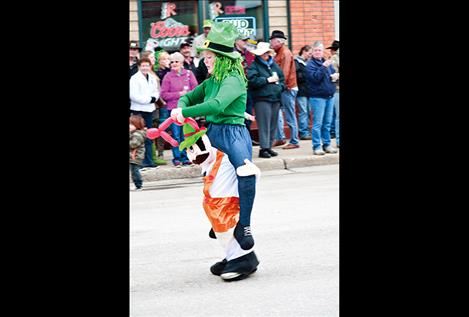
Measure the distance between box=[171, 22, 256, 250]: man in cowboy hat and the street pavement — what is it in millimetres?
496

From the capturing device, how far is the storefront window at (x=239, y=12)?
16344 millimetres

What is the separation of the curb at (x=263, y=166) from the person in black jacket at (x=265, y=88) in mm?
391

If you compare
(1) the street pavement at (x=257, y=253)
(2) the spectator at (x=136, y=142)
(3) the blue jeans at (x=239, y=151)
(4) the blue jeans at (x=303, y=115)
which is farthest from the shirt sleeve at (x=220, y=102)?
(4) the blue jeans at (x=303, y=115)

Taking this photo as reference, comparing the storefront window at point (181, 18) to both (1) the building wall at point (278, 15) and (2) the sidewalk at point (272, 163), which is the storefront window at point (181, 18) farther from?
(2) the sidewalk at point (272, 163)

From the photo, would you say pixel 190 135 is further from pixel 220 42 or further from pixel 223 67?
pixel 220 42

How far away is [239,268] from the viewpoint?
247 inches

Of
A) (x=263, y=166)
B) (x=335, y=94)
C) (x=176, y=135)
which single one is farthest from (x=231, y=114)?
(x=335, y=94)

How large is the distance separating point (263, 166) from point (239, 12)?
437 cm

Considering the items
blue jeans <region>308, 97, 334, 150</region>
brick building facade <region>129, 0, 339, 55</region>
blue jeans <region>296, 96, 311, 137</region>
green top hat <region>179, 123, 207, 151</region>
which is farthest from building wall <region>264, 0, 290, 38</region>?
green top hat <region>179, 123, 207, 151</region>
